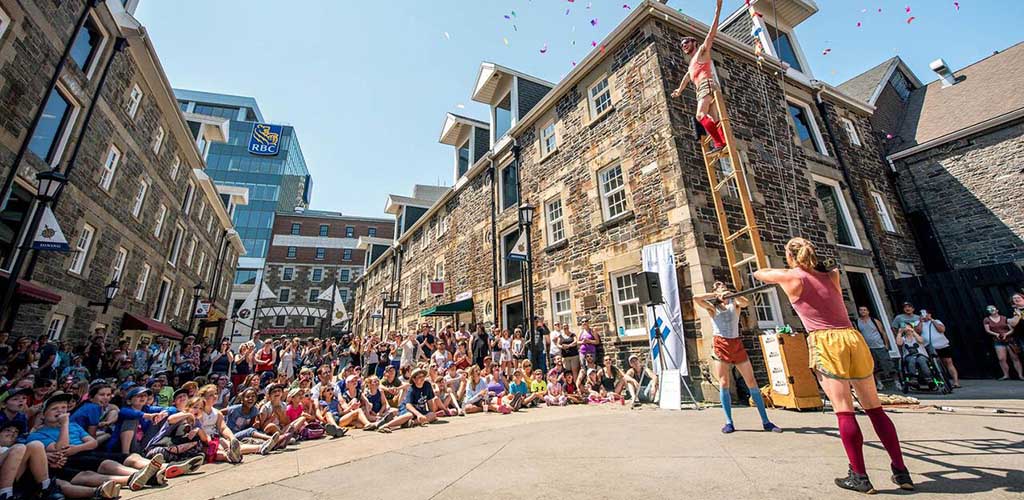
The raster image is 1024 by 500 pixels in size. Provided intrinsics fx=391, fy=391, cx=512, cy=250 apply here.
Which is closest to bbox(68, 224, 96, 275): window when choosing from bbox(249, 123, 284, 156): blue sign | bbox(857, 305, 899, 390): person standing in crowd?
bbox(857, 305, 899, 390): person standing in crowd

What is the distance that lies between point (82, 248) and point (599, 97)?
55.5 ft

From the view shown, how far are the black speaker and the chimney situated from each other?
68.3 ft

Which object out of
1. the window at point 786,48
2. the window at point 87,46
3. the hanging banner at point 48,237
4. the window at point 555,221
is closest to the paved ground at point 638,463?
the window at point 555,221

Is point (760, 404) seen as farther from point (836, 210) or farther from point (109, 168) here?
→ point (109, 168)

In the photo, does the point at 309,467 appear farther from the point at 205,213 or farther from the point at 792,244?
the point at 205,213

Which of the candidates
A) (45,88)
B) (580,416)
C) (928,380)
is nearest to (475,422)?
(580,416)

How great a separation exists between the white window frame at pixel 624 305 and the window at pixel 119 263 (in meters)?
17.3

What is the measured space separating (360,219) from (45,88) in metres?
37.2

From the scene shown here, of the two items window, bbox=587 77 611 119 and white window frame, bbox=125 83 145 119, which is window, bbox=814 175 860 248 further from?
white window frame, bbox=125 83 145 119

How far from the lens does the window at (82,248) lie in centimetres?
1191

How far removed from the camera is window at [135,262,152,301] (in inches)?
645

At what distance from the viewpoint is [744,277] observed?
29.6 feet

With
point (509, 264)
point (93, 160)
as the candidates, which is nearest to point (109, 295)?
point (93, 160)

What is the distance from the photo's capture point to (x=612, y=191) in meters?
11.0
